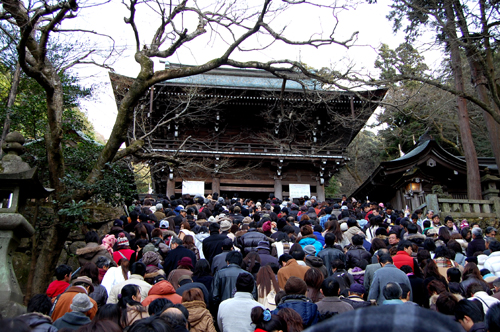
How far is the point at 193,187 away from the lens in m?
17.7

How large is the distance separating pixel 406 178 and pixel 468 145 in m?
2.60

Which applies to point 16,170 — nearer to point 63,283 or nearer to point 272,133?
point 63,283

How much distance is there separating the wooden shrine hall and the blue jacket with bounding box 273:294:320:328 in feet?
43.5

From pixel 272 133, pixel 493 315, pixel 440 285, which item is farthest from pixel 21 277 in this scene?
pixel 272 133

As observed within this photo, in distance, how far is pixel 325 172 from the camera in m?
19.2

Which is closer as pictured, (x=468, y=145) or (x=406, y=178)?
(x=468, y=145)

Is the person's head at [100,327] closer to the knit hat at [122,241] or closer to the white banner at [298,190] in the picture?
the knit hat at [122,241]

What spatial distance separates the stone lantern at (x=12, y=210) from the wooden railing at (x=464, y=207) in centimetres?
1047

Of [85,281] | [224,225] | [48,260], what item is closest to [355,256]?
[224,225]

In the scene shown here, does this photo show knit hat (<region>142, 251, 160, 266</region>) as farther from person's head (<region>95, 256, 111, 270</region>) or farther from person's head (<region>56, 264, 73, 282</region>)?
person's head (<region>56, 264, 73, 282</region>)

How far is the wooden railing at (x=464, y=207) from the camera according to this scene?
1198 centimetres

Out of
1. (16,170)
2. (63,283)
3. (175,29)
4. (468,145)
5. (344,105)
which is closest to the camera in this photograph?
(63,283)

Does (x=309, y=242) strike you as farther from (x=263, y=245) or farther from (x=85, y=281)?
(x=85, y=281)

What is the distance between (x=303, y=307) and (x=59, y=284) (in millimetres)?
2947
